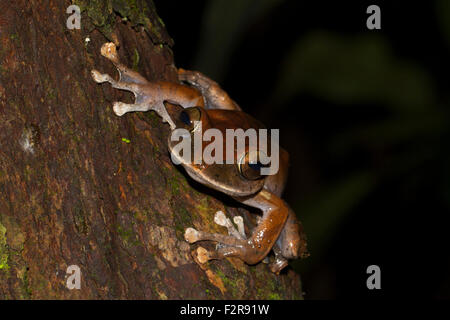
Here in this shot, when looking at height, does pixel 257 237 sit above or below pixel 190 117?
below

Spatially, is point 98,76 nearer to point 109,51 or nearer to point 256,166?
point 109,51

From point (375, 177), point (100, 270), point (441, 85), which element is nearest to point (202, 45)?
point (375, 177)

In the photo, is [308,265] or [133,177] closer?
[133,177]

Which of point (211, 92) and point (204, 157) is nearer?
point (204, 157)

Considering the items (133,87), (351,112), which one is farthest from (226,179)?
(351,112)

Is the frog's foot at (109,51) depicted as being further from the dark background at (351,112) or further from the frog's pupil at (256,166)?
the dark background at (351,112)

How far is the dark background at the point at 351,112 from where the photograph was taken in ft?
22.2

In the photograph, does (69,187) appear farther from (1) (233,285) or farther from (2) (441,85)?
(2) (441,85)

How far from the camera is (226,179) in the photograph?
129 inches

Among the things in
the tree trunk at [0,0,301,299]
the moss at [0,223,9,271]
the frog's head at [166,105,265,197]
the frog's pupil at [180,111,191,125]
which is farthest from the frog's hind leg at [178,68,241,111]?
the moss at [0,223,9,271]

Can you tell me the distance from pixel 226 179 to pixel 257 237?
0.58 m

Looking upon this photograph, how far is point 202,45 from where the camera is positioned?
686 cm

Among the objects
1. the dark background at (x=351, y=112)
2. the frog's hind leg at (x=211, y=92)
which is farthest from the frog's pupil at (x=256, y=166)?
the dark background at (x=351, y=112)

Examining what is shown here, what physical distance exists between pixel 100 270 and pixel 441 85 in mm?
6298
